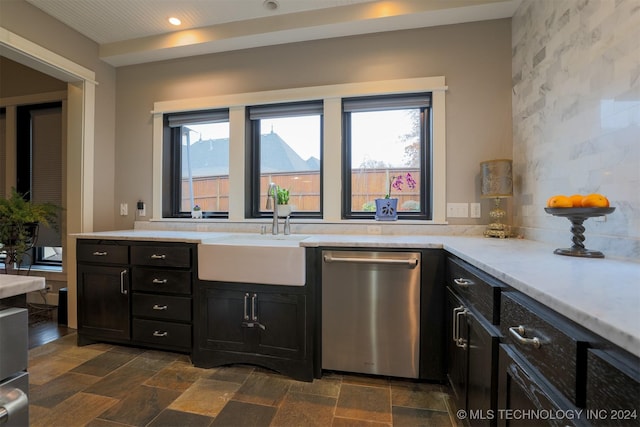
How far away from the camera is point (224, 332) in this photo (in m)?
1.91

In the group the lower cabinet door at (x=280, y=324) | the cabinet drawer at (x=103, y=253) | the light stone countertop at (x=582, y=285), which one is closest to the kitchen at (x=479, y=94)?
the light stone countertop at (x=582, y=285)

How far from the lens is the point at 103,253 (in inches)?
85.5

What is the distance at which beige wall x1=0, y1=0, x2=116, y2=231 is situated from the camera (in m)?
2.29

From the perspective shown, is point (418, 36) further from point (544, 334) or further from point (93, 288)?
point (93, 288)

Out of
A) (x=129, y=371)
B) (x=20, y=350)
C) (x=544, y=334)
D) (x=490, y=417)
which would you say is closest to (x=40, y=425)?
(x=129, y=371)

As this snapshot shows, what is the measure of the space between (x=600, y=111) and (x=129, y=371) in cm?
309

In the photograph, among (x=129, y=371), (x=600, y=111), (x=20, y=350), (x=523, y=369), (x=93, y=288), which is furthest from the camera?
(x=93, y=288)

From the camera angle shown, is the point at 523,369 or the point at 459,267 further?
the point at 459,267

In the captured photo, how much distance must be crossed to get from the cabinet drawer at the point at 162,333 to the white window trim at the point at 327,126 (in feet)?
3.38

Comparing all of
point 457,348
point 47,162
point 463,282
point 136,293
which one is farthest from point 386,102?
point 47,162

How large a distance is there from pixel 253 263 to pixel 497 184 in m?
1.79

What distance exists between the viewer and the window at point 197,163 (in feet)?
9.17

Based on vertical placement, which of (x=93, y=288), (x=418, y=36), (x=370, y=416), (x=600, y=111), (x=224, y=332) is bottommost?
(x=370, y=416)

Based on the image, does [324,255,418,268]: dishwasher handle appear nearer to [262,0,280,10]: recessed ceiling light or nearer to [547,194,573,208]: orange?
[547,194,573,208]: orange
